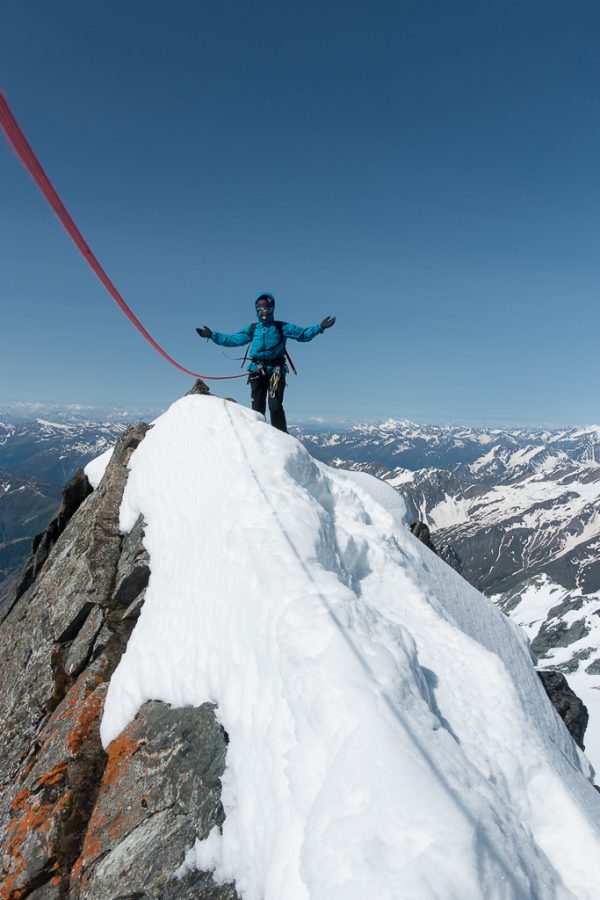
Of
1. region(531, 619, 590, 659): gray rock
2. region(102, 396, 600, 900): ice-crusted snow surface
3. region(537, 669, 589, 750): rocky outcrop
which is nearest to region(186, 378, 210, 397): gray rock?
region(102, 396, 600, 900): ice-crusted snow surface

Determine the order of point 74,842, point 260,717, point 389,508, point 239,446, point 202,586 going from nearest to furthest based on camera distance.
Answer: point 260,717, point 74,842, point 202,586, point 239,446, point 389,508

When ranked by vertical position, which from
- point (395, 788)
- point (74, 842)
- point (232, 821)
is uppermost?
point (395, 788)

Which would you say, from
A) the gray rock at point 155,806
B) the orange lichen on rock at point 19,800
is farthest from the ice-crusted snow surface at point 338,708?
the orange lichen on rock at point 19,800

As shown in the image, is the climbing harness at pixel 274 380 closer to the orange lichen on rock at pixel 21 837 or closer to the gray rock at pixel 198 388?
the gray rock at pixel 198 388

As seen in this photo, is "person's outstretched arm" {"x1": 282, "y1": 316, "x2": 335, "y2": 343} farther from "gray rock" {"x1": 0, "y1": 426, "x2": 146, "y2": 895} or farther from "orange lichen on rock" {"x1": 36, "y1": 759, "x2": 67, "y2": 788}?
"orange lichen on rock" {"x1": 36, "y1": 759, "x2": 67, "y2": 788}

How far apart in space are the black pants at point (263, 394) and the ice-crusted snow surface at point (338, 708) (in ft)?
15.5

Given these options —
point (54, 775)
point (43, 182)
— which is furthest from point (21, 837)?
point (43, 182)

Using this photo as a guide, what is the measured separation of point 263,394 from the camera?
51.1 ft

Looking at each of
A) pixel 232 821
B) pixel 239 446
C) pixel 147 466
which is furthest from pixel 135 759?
pixel 147 466

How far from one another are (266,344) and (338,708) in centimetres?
1193

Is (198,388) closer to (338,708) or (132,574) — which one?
(132,574)

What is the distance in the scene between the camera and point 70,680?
919 cm

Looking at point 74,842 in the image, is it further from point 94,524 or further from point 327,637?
point 94,524

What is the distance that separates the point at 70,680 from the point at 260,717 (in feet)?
18.1
